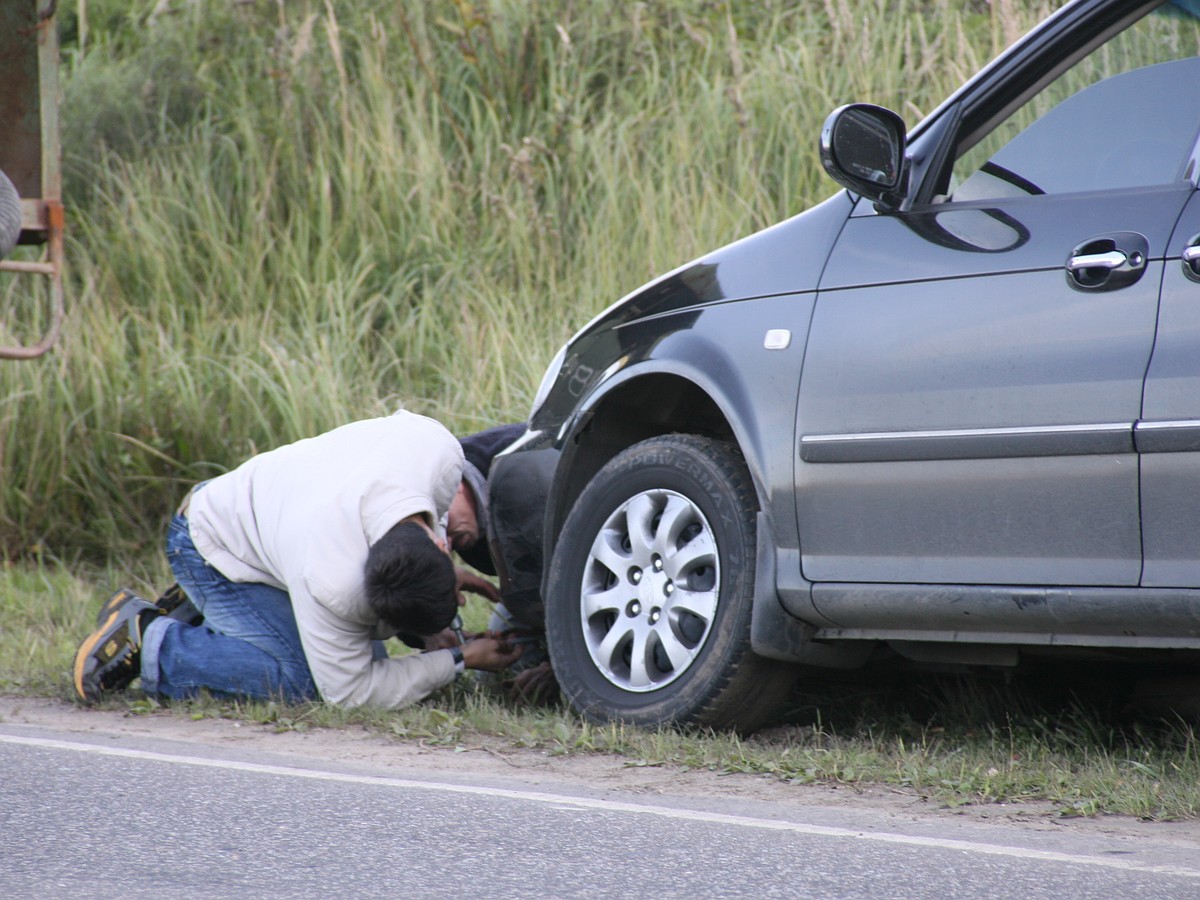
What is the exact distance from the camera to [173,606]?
18.1 ft

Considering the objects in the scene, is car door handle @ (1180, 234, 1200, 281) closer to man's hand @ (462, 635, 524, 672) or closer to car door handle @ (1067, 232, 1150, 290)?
car door handle @ (1067, 232, 1150, 290)

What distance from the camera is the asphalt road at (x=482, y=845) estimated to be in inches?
118

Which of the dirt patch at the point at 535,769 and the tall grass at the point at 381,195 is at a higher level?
the tall grass at the point at 381,195

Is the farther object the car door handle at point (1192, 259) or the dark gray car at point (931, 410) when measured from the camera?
the dark gray car at point (931, 410)

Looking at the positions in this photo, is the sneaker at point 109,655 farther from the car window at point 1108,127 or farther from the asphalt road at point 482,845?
the car window at point 1108,127

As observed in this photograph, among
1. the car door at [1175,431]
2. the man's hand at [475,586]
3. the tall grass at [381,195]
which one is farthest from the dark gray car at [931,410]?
the tall grass at [381,195]

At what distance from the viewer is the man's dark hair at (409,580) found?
4520 millimetres

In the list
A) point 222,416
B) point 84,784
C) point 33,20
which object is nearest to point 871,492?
point 84,784

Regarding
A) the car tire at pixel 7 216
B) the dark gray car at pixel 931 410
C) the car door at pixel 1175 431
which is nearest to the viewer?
the car door at pixel 1175 431

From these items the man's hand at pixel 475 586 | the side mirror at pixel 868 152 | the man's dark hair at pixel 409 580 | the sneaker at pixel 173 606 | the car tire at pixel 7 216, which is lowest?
the sneaker at pixel 173 606

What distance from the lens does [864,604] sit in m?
3.95

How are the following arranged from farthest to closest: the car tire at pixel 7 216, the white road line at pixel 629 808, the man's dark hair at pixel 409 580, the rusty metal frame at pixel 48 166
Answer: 1. the rusty metal frame at pixel 48 166
2. the car tire at pixel 7 216
3. the man's dark hair at pixel 409 580
4. the white road line at pixel 629 808

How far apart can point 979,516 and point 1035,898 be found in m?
1.06

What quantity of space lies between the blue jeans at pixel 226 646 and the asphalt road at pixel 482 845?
97 cm
